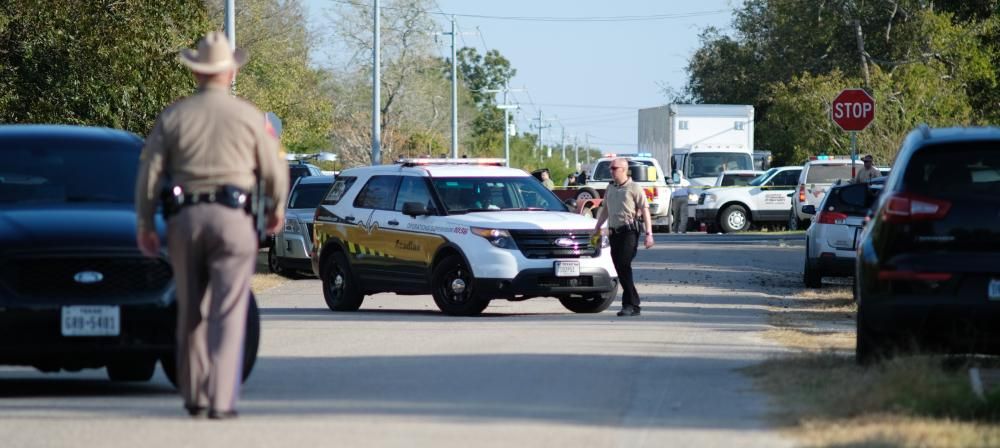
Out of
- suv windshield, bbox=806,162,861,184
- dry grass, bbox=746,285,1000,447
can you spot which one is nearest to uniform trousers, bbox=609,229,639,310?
dry grass, bbox=746,285,1000,447

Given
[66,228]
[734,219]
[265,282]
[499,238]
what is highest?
[66,228]

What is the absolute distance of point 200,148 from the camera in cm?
912

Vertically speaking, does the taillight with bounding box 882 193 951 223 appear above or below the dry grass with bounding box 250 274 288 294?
above

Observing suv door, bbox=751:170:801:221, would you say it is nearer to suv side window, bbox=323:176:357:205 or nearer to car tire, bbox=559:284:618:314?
suv side window, bbox=323:176:357:205

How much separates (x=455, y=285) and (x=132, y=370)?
7.57m

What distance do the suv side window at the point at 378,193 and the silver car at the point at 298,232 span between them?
23.8ft

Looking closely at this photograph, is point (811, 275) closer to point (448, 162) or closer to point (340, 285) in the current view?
point (448, 162)

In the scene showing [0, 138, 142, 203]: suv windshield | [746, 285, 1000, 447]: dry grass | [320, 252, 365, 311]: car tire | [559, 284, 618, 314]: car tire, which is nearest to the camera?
[746, 285, 1000, 447]: dry grass

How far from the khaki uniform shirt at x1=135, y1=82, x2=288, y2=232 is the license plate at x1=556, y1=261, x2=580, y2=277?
974 centimetres

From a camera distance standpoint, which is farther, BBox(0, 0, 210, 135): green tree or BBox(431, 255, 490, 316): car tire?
BBox(0, 0, 210, 135): green tree

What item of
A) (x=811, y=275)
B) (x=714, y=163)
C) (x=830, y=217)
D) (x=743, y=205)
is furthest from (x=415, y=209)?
(x=714, y=163)

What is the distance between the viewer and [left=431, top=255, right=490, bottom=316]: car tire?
18938 millimetres

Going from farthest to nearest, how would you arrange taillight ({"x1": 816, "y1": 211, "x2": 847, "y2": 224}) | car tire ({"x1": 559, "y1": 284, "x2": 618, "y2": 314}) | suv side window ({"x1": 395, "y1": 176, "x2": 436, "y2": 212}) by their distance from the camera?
taillight ({"x1": 816, "y1": 211, "x2": 847, "y2": 224}), suv side window ({"x1": 395, "y1": 176, "x2": 436, "y2": 212}), car tire ({"x1": 559, "y1": 284, "x2": 618, "y2": 314})

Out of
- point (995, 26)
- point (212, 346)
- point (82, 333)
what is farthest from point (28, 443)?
point (995, 26)
